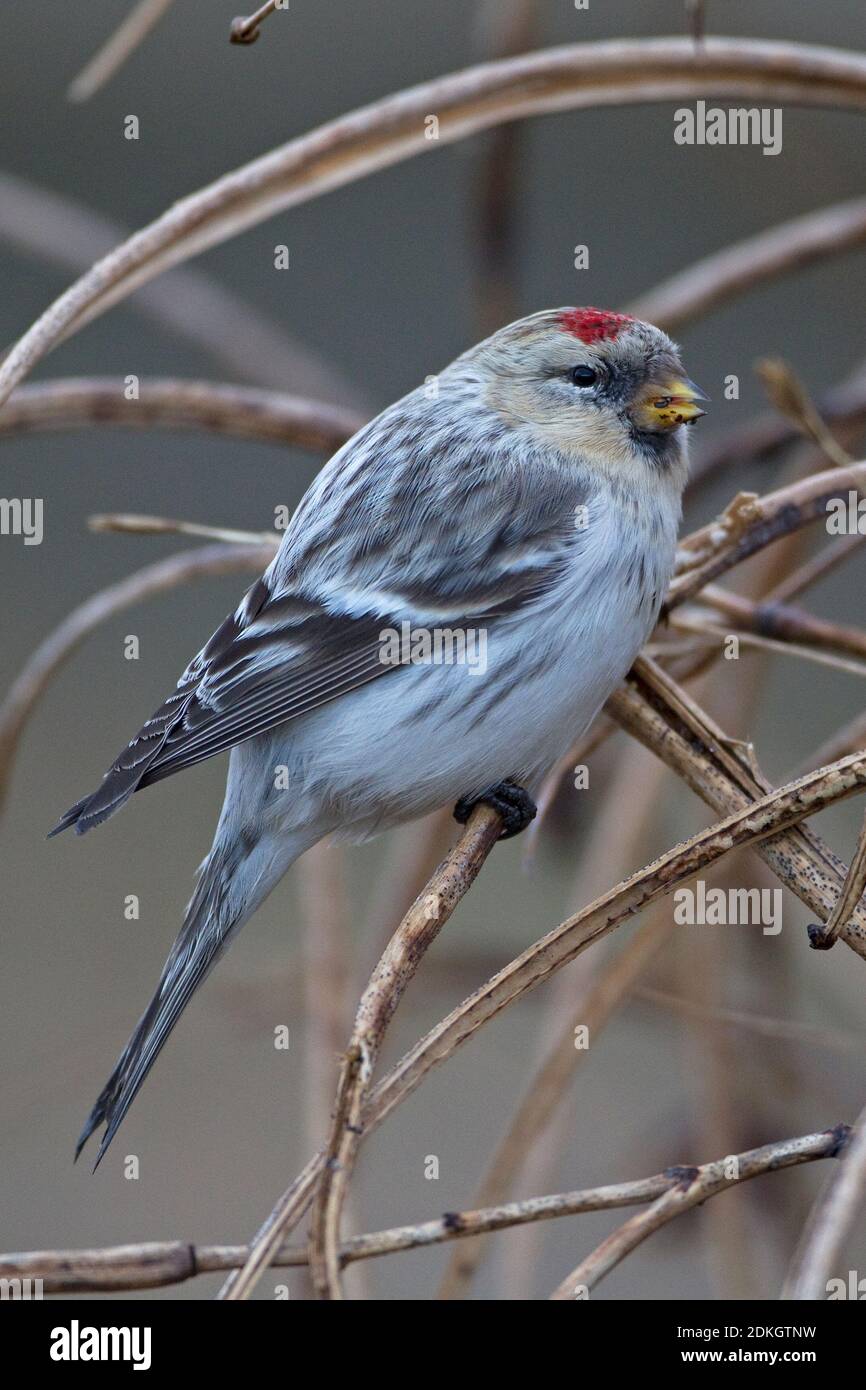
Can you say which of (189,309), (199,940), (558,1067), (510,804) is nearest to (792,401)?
(510,804)

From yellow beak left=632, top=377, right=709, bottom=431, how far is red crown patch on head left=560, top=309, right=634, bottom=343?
0.25 ft

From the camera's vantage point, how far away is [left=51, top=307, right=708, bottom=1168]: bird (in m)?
1.46

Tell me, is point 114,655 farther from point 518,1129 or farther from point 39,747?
point 518,1129

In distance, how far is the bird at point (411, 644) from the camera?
1.46 meters

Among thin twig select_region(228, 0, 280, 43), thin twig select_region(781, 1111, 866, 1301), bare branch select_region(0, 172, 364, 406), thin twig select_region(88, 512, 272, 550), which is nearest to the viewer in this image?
thin twig select_region(781, 1111, 866, 1301)

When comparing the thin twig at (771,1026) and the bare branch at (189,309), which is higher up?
the bare branch at (189,309)

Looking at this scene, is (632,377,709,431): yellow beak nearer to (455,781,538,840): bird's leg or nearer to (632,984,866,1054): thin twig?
(455,781,538,840): bird's leg

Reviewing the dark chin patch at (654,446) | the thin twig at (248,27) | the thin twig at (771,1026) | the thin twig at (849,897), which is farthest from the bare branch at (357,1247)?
the dark chin patch at (654,446)

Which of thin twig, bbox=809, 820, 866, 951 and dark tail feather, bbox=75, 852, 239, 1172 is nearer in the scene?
thin twig, bbox=809, 820, 866, 951

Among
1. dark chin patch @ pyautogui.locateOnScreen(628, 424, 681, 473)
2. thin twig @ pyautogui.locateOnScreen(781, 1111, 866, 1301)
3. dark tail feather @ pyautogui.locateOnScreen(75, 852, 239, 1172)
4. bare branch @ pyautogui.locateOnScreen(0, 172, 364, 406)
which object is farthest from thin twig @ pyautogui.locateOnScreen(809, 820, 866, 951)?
bare branch @ pyautogui.locateOnScreen(0, 172, 364, 406)

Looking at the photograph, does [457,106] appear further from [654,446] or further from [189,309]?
[189,309]

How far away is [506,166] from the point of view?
6.51 feet

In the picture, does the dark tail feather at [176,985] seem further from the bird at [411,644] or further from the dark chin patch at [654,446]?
the dark chin patch at [654,446]

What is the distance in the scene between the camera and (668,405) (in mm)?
1618
